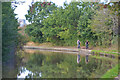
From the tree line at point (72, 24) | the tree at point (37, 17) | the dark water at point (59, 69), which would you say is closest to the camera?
the dark water at point (59, 69)

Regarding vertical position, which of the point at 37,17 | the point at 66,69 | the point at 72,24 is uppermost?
the point at 37,17

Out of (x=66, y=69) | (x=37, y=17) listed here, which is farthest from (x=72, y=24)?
(x=66, y=69)

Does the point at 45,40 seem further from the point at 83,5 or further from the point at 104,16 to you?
the point at 104,16

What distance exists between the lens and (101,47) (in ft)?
95.5

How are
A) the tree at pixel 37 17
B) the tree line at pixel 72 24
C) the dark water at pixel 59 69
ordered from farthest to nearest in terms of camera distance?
1. the tree at pixel 37 17
2. the tree line at pixel 72 24
3. the dark water at pixel 59 69

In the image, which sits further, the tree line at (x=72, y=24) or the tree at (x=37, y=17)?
the tree at (x=37, y=17)

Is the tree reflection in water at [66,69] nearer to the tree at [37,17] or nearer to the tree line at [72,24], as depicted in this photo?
the tree line at [72,24]

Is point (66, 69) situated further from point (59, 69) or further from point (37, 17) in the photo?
point (37, 17)

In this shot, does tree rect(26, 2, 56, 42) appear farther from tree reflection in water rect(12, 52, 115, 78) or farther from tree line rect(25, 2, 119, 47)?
tree reflection in water rect(12, 52, 115, 78)

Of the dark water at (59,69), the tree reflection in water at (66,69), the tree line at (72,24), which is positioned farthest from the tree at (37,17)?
the tree reflection in water at (66,69)

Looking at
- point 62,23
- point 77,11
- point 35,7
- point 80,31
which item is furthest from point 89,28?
point 35,7

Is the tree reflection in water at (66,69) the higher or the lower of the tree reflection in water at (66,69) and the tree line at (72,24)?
the lower

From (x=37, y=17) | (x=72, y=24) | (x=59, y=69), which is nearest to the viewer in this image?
(x=59, y=69)

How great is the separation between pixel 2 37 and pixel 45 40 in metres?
29.0
